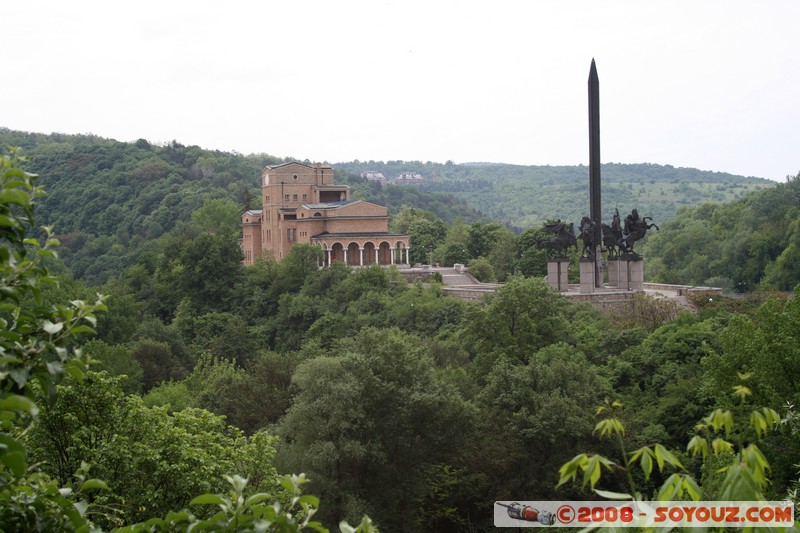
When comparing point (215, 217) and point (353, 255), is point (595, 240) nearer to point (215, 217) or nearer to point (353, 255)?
point (353, 255)

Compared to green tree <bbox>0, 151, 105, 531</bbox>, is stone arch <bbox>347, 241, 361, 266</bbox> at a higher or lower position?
lower

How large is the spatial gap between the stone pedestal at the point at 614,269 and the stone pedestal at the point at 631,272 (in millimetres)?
132

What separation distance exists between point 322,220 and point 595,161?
24.0 metres

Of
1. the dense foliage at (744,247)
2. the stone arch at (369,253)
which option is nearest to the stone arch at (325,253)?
the stone arch at (369,253)

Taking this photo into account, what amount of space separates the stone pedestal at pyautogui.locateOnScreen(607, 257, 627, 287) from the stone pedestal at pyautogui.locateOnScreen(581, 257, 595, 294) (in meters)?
1.26

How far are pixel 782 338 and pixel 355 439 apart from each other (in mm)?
12165

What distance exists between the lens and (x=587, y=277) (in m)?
51.7

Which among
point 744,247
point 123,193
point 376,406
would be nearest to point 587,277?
point 376,406

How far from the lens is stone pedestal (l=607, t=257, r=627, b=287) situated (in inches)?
2061

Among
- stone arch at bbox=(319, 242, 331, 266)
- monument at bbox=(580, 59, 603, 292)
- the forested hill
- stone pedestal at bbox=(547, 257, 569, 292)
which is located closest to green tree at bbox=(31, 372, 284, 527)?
monument at bbox=(580, 59, 603, 292)

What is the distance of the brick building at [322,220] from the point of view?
71.2 metres

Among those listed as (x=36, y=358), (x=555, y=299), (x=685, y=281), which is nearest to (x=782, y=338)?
(x=555, y=299)

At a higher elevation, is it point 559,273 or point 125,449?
point 559,273

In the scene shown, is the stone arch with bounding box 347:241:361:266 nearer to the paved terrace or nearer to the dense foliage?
the paved terrace
